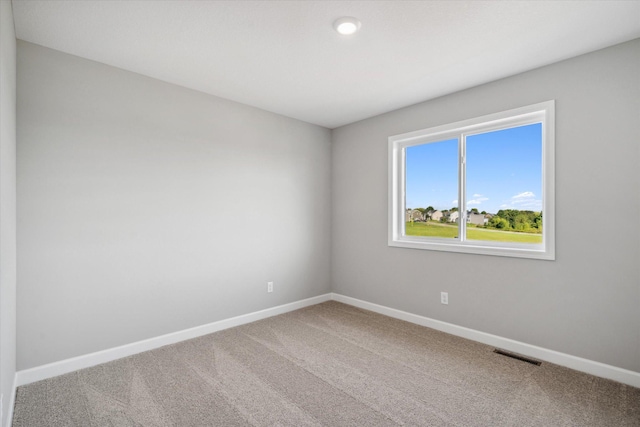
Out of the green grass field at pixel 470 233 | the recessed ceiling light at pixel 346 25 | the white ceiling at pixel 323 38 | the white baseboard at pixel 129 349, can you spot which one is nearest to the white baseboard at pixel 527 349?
the green grass field at pixel 470 233

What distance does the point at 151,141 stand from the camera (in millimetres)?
2926

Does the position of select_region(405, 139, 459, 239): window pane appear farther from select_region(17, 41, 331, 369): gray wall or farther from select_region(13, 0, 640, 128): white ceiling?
select_region(17, 41, 331, 369): gray wall

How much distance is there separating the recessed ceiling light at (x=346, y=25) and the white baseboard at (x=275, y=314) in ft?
9.44

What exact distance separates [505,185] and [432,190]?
77 cm

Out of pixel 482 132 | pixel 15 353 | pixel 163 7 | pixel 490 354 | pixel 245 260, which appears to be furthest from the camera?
pixel 245 260

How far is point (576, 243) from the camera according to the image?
257cm

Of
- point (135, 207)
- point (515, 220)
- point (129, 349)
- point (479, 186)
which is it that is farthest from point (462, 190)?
point (129, 349)

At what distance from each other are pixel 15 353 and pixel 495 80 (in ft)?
14.4

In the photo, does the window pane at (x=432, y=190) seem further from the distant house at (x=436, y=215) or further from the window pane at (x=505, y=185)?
the window pane at (x=505, y=185)

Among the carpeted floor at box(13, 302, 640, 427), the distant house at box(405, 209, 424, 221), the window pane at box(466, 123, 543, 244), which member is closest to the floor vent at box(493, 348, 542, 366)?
the carpeted floor at box(13, 302, 640, 427)

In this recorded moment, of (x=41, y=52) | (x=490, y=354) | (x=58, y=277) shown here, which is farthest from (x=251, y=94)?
(x=490, y=354)

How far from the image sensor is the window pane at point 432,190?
3.51 metres

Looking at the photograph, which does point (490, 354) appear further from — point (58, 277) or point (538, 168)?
point (58, 277)

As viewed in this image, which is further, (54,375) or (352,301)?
(352,301)
